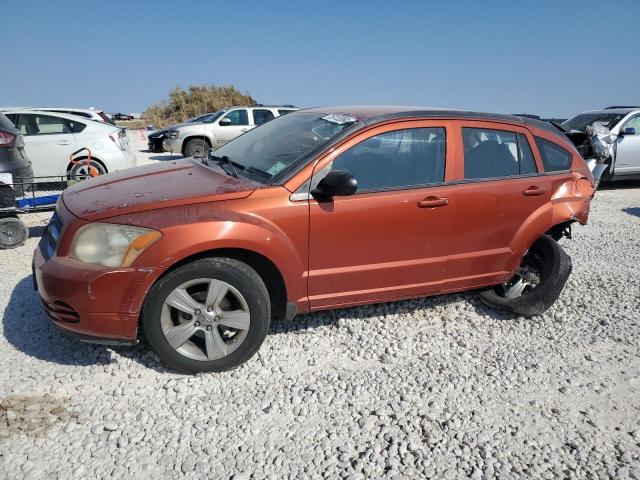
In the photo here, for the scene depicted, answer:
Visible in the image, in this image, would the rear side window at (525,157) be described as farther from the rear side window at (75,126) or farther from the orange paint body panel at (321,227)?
the rear side window at (75,126)

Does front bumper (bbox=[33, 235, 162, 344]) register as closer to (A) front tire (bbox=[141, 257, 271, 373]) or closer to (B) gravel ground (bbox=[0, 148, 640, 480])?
(A) front tire (bbox=[141, 257, 271, 373])

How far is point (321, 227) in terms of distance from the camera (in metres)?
3.12

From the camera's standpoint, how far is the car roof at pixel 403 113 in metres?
3.47

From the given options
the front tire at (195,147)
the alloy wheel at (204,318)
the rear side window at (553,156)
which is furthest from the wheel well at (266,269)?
the front tire at (195,147)

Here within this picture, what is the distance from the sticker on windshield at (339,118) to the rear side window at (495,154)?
88 centimetres

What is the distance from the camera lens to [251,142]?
3971 millimetres

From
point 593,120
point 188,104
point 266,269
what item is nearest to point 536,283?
point 266,269

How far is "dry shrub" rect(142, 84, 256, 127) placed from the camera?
3562cm

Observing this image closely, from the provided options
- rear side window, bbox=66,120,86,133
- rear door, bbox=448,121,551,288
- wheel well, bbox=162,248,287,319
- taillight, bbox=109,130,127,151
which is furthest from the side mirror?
rear side window, bbox=66,120,86,133

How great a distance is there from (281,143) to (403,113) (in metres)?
0.93

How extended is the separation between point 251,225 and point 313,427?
1.21 m

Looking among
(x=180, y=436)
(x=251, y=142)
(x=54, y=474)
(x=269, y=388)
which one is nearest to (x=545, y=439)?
(x=269, y=388)

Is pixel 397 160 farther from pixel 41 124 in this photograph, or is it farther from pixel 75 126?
pixel 41 124

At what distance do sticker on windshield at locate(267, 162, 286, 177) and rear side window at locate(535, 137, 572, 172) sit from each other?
224cm
